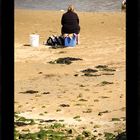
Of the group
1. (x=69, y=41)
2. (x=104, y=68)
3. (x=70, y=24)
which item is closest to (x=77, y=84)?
(x=104, y=68)

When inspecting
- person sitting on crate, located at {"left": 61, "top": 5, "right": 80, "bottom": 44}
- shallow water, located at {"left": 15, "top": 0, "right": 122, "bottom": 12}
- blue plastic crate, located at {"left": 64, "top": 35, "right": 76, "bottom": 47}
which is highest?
shallow water, located at {"left": 15, "top": 0, "right": 122, "bottom": 12}

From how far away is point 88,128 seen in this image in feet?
22.6

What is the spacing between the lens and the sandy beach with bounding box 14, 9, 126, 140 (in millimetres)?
7656

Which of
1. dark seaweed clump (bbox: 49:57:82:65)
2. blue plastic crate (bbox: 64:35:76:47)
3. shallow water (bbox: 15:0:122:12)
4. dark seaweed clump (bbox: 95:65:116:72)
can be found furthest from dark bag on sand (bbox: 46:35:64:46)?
shallow water (bbox: 15:0:122:12)

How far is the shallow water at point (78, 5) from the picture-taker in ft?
111

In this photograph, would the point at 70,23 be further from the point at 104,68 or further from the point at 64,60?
the point at 104,68

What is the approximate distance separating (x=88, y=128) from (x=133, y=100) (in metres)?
4.27

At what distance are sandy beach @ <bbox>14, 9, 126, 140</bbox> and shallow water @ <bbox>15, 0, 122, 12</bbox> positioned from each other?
1351 cm

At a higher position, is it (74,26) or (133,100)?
(74,26)

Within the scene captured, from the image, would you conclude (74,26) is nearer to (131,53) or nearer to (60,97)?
(60,97)

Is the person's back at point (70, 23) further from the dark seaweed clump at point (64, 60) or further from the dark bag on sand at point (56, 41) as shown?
the dark seaweed clump at point (64, 60)

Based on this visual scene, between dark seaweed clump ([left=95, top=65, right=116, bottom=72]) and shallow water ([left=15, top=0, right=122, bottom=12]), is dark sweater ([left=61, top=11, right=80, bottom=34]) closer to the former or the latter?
dark seaweed clump ([left=95, top=65, right=116, bottom=72])

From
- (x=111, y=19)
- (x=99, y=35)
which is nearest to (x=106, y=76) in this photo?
(x=99, y=35)

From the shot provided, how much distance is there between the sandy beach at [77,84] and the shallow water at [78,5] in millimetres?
13514
